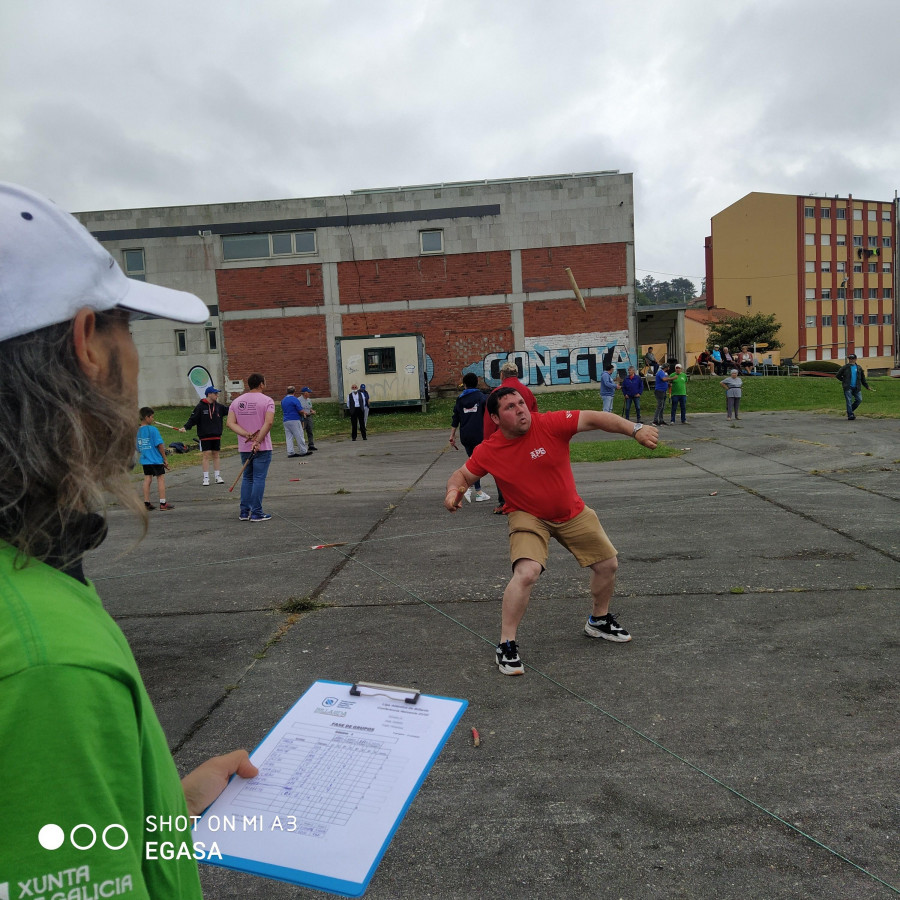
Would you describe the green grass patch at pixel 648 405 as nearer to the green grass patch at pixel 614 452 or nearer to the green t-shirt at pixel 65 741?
the green grass patch at pixel 614 452

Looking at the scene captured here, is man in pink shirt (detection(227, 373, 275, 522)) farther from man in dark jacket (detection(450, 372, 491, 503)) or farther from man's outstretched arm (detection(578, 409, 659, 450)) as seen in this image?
man's outstretched arm (detection(578, 409, 659, 450))

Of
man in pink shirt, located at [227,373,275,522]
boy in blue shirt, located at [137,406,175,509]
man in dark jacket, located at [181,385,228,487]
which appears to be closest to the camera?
man in pink shirt, located at [227,373,275,522]

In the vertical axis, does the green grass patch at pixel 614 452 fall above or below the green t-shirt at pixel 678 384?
below

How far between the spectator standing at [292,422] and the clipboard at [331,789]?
1630 centimetres

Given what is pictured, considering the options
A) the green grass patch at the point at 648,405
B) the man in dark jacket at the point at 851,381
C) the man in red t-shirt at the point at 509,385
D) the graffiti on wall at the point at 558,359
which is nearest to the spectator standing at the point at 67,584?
the man in red t-shirt at the point at 509,385

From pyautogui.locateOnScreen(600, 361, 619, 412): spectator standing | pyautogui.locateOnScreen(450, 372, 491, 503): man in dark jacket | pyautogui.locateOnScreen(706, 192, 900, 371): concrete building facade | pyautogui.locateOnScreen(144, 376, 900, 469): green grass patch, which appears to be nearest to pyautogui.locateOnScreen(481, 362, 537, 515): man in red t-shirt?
pyautogui.locateOnScreen(450, 372, 491, 503): man in dark jacket

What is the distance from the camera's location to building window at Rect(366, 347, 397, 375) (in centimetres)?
2803

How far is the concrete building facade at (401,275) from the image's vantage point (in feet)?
104

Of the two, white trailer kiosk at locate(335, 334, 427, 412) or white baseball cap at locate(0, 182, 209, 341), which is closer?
white baseball cap at locate(0, 182, 209, 341)

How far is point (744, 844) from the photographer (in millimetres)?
2781

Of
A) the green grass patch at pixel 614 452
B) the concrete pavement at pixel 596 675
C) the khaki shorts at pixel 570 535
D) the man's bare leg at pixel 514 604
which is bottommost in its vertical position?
the concrete pavement at pixel 596 675

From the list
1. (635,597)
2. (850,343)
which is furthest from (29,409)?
(850,343)

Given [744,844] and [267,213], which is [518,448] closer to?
[744,844]

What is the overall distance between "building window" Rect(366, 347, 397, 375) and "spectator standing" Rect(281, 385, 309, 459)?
934 cm
